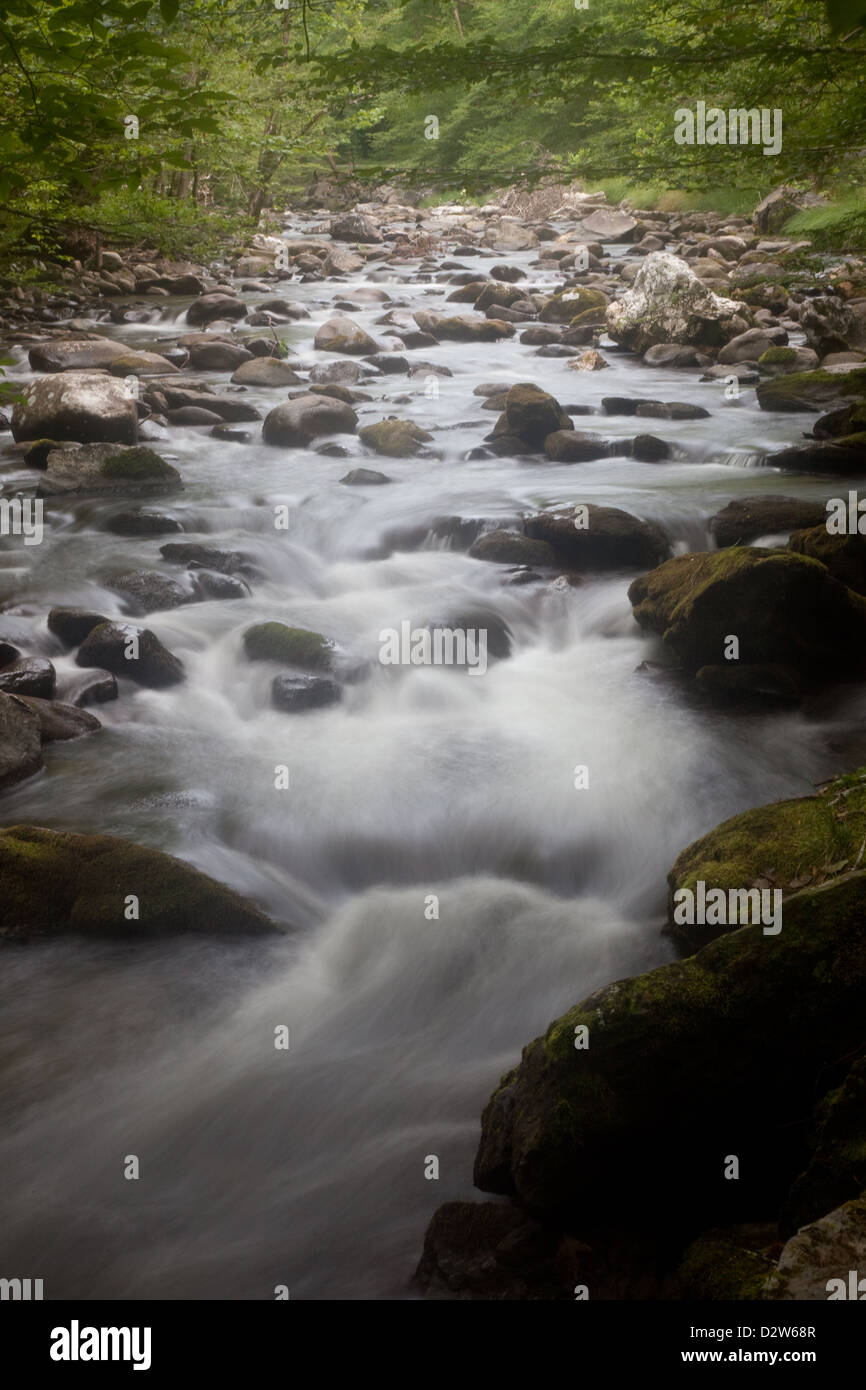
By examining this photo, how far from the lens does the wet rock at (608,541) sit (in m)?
8.89

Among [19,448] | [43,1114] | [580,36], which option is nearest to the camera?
[43,1114]

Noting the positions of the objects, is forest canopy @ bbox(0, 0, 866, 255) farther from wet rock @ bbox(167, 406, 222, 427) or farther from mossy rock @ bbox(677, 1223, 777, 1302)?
wet rock @ bbox(167, 406, 222, 427)

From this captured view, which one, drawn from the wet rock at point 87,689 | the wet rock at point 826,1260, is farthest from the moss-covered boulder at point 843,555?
the wet rock at point 826,1260

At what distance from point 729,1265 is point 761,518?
728 centimetres

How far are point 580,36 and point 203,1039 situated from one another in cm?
565

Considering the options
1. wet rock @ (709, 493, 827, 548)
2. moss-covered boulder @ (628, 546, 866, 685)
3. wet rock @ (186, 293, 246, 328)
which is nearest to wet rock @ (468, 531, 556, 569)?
wet rock @ (709, 493, 827, 548)

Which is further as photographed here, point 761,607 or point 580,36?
point 761,607

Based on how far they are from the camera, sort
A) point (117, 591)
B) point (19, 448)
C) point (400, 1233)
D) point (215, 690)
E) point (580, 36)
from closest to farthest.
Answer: point (400, 1233) < point (580, 36) < point (215, 690) < point (117, 591) < point (19, 448)

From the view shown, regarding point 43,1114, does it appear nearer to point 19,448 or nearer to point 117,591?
point 117,591

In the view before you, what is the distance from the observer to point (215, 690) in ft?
24.1

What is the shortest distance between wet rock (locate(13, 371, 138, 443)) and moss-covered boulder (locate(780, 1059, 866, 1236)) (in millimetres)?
11275

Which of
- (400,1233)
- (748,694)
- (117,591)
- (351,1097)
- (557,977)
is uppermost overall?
(117,591)

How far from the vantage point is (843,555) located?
7094 mm
